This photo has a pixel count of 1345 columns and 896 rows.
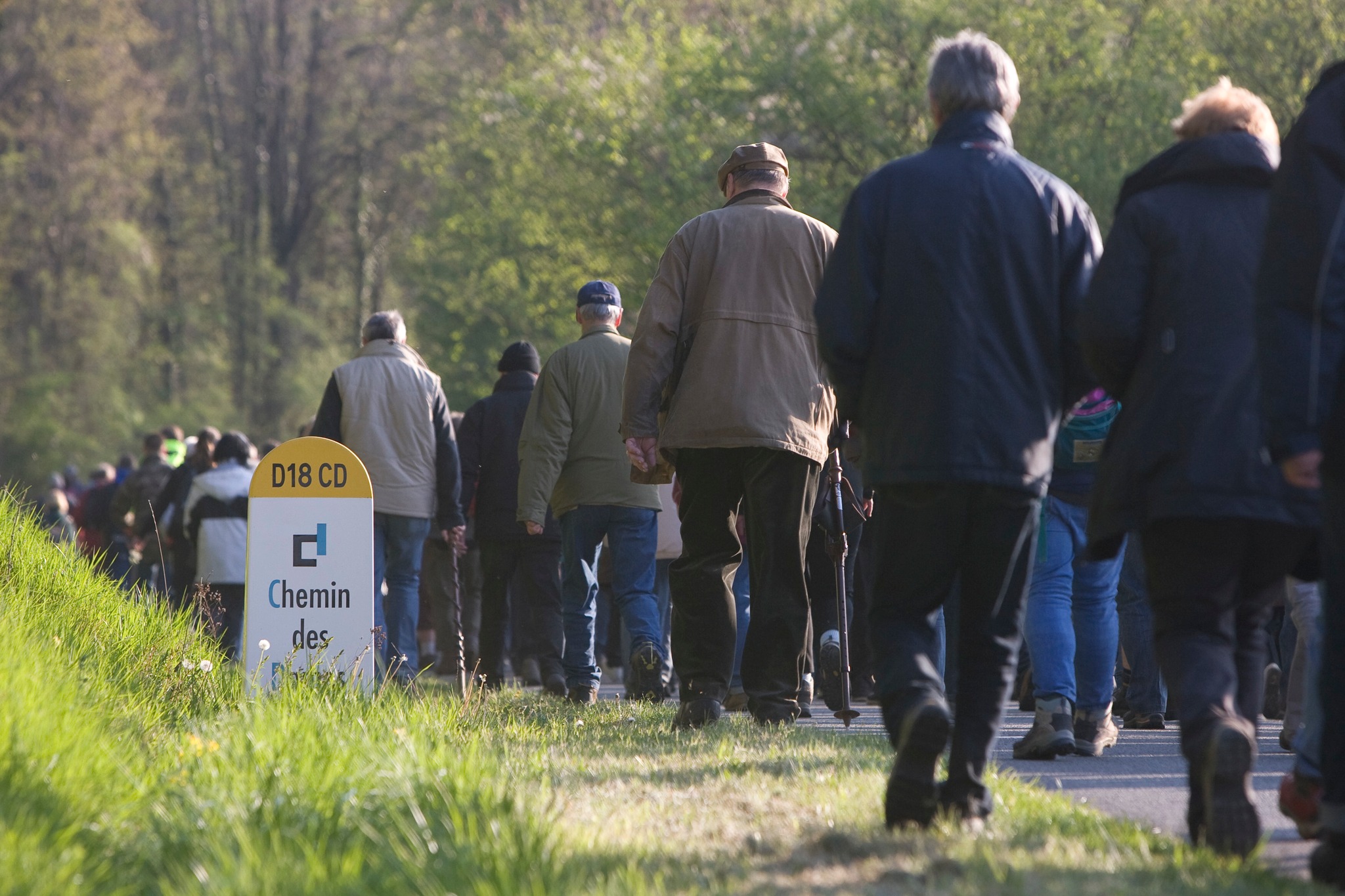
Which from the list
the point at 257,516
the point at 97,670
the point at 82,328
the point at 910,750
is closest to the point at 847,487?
the point at 257,516

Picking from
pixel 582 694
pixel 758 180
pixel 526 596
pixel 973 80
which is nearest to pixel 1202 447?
pixel 973 80

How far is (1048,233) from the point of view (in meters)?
4.41

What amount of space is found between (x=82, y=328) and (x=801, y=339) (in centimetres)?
3373

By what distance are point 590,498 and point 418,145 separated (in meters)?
34.0

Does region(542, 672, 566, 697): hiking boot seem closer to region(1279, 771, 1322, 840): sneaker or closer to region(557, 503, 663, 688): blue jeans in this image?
region(557, 503, 663, 688): blue jeans

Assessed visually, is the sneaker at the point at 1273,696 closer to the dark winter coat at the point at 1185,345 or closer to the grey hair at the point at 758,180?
the grey hair at the point at 758,180

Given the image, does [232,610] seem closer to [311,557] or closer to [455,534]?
[455,534]

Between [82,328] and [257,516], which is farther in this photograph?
[82,328]

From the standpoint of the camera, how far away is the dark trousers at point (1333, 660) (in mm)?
3619

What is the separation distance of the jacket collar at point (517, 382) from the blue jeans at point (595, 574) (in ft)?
5.21

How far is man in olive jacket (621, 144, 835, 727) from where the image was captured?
255 inches

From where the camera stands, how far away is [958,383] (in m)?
4.25

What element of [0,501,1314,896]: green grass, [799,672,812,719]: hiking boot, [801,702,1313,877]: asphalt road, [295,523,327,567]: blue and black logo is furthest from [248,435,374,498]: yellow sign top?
[799,672,812,719]: hiking boot

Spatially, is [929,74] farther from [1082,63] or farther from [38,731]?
[1082,63]
